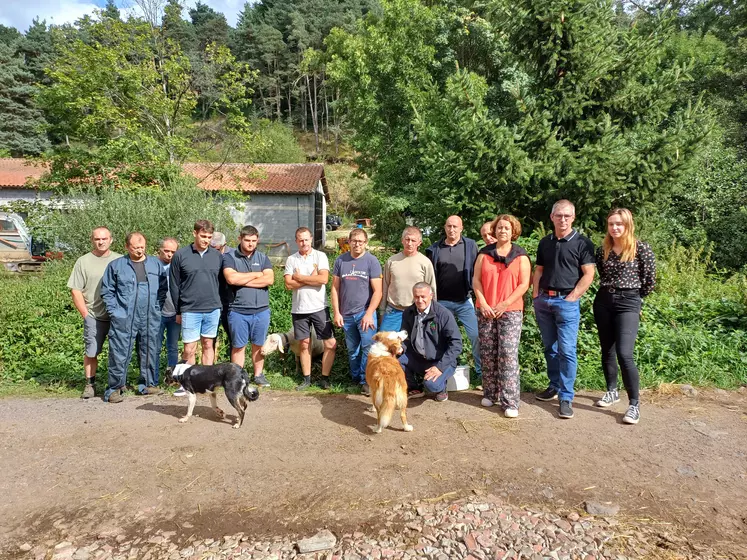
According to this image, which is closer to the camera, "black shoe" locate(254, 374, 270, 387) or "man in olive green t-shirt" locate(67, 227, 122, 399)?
"man in olive green t-shirt" locate(67, 227, 122, 399)

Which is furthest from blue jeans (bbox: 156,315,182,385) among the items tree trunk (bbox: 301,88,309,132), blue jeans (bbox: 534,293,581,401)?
tree trunk (bbox: 301,88,309,132)

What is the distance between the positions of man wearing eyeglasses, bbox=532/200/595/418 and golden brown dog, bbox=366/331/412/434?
5.13 ft

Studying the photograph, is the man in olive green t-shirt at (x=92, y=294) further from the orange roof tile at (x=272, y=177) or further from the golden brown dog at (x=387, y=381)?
the orange roof tile at (x=272, y=177)

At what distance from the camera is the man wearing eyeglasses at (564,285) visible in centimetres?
438

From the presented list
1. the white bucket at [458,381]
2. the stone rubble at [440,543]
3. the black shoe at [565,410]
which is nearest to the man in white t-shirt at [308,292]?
the white bucket at [458,381]

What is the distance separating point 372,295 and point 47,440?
3.44 metres

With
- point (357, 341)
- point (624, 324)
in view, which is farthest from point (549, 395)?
point (357, 341)

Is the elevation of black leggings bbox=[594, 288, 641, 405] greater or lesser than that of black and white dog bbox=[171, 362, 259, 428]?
greater

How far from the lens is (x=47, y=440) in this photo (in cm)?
415

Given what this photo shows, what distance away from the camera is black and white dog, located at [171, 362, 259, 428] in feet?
14.2

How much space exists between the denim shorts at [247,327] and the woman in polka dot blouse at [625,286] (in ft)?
12.1

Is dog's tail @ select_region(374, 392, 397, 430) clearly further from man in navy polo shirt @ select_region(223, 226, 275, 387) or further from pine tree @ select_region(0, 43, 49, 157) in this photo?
pine tree @ select_region(0, 43, 49, 157)

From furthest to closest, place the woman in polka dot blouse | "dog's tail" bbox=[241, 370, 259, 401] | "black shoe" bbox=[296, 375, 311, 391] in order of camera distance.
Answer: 1. "black shoe" bbox=[296, 375, 311, 391]
2. "dog's tail" bbox=[241, 370, 259, 401]
3. the woman in polka dot blouse

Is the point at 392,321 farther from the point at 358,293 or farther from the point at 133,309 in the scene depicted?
the point at 133,309
